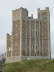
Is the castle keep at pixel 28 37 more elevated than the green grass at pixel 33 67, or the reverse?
the castle keep at pixel 28 37

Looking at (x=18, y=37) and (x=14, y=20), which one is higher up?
(x=14, y=20)

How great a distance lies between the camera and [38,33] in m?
88.4

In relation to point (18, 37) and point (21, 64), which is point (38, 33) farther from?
point (21, 64)

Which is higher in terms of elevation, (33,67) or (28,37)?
(28,37)

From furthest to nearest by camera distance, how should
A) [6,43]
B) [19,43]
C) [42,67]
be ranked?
[6,43] < [19,43] < [42,67]

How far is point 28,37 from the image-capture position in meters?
87.2

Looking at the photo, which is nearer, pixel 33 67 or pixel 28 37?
pixel 33 67

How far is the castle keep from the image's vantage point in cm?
8606

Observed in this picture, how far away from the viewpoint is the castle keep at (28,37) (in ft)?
282

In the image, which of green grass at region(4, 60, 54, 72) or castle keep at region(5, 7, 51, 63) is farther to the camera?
castle keep at region(5, 7, 51, 63)

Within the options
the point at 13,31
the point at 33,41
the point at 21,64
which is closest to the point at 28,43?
the point at 33,41

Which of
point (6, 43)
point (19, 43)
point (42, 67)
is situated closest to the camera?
point (42, 67)

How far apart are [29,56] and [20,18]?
562 inches

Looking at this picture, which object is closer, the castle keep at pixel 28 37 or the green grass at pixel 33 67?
the green grass at pixel 33 67
